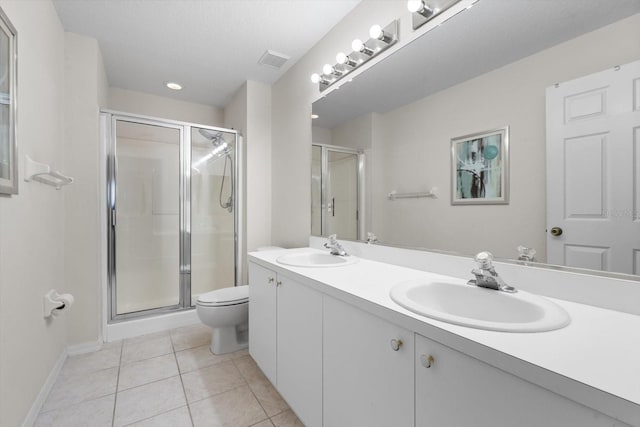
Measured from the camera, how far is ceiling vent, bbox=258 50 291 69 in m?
2.33

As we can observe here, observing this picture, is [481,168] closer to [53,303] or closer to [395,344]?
[395,344]

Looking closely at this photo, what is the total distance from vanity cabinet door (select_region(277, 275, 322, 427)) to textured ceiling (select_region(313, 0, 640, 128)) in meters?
1.15

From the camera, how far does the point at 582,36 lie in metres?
0.91

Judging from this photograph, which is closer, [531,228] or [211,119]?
[531,228]

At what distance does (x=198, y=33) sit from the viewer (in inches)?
82.4

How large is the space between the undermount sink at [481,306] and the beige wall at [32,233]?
1.59 metres

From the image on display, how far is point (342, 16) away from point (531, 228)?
1785mm

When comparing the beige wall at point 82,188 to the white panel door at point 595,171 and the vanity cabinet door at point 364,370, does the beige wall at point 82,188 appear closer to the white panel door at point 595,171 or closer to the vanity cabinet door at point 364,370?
the vanity cabinet door at point 364,370

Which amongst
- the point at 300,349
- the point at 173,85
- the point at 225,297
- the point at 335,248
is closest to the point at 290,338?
the point at 300,349

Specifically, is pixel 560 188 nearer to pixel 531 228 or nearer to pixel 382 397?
pixel 531 228

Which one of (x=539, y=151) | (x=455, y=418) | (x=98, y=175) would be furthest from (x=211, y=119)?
→ (x=455, y=418)

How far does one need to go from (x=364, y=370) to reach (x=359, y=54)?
5.78ft

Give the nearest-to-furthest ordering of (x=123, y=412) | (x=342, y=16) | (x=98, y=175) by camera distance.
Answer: (x=123, y=412) < (x=342, y=16) < (x=98, y=175)

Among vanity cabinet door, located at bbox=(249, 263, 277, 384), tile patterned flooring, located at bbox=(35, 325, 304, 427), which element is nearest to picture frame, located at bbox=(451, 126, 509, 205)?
vanity cabinet door, located at bbox=(249, 263, 277, 384)
